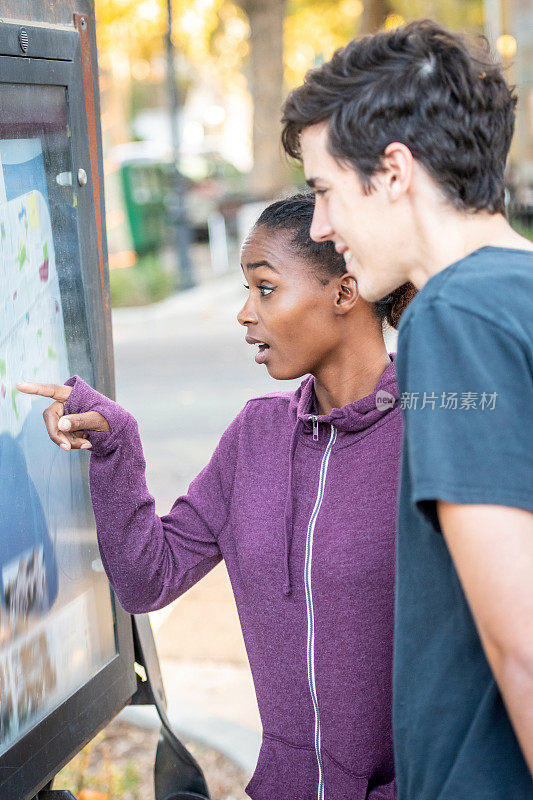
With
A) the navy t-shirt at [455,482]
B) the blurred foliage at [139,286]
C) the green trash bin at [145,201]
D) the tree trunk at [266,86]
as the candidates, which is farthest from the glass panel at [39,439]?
the green trash bin at [145,201]

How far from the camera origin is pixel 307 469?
1.83m

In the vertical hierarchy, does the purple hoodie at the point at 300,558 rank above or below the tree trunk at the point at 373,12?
below

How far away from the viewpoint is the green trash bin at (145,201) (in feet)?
60.2

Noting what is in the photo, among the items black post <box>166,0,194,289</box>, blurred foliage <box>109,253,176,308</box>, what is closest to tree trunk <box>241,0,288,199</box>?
black post <box>166,0,194,289</box>

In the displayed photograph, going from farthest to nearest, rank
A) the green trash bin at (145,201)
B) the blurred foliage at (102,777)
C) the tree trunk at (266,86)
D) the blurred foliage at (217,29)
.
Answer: the blurred foliage at (217,29), the green trash bin at (145,201), the tree trunk at (266,86), the blurred foliage at (102,777)

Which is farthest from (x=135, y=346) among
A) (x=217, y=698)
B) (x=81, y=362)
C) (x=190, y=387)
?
(x=81, y=362)

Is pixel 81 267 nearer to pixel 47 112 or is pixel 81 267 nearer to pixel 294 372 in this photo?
pixel 47 112

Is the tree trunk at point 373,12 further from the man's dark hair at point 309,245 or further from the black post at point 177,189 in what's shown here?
the man's dark hair at point 309,245

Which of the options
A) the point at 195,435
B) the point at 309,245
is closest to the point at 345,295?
the point at 309,245

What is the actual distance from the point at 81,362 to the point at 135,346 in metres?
9.05

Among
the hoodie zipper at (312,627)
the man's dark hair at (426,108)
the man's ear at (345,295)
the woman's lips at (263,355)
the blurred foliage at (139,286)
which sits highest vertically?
the man's dark hair at (426,108)

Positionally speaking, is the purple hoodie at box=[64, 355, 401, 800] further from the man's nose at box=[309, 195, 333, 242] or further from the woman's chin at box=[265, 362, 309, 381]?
the man's nose at box=[309, 195, 333, 242]

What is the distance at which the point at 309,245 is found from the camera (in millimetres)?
1826

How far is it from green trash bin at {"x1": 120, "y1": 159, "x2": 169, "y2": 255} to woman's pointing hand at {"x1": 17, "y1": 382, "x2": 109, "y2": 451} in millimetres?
16974
